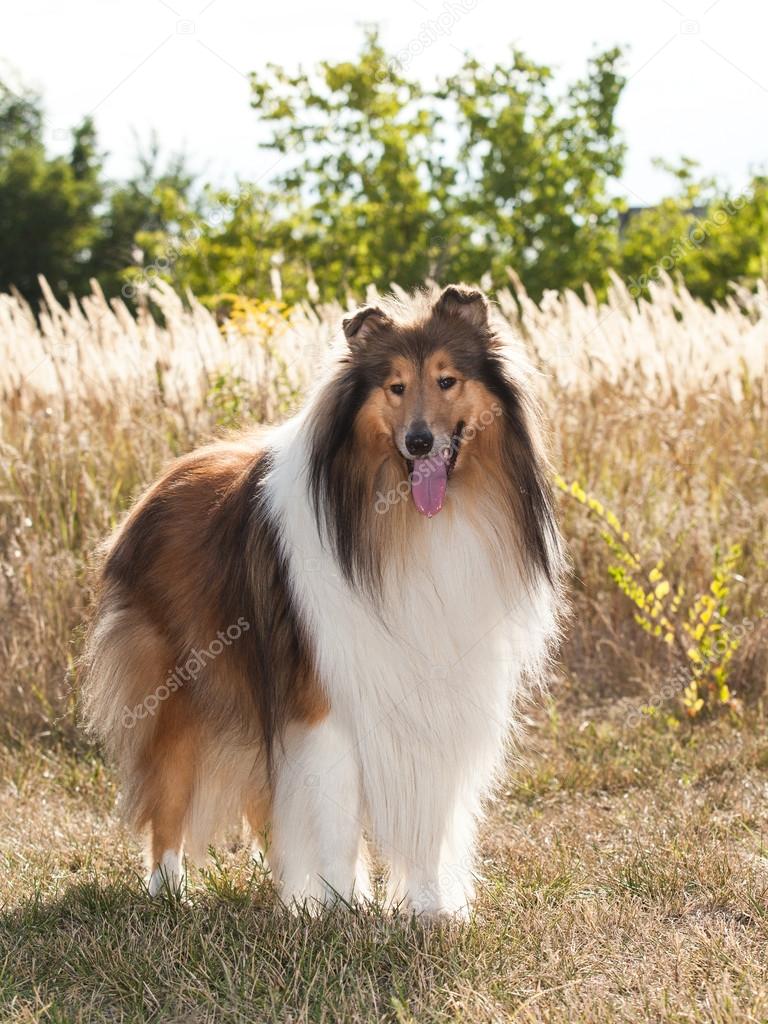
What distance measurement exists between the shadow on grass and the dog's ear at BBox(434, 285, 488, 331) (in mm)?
1899

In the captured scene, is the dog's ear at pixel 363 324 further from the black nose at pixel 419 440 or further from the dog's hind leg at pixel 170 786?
the dog's hind leg at pixel 170 786

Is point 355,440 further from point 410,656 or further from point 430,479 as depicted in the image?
point 410,656

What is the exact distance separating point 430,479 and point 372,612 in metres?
0.47

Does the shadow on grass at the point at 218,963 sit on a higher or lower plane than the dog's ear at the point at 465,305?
lower

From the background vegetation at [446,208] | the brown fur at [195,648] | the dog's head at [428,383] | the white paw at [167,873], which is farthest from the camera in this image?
the background vegetation at [446,208]

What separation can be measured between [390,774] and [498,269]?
595 inches

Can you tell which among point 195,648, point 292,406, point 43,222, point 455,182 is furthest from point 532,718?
point 43,222

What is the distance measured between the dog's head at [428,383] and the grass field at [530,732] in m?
1.42

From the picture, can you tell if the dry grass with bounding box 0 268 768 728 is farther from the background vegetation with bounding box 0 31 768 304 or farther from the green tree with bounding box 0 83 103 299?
the green tree with bounding box 0 83 103 299

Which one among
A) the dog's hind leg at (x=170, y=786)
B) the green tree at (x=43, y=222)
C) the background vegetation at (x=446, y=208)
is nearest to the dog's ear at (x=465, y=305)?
the dog's hind leg at (x=170, y=786)

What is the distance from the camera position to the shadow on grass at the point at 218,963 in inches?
131

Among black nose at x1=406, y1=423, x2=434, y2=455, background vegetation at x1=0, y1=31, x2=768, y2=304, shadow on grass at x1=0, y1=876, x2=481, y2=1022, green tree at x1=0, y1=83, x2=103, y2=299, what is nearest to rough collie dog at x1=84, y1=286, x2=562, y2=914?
black nose at x1=406, y1=423, x2=434, y2=455

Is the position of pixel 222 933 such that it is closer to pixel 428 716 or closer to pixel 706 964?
pixel 428 716

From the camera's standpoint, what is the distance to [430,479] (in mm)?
3623
